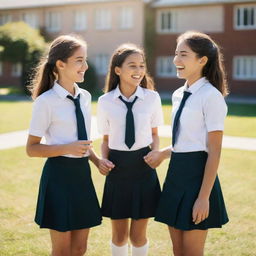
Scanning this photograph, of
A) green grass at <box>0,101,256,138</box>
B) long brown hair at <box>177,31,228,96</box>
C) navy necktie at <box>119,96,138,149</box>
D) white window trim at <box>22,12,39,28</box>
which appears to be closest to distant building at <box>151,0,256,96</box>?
green grass at <box>0,101,256,138</box>

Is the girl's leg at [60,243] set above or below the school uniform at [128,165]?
below

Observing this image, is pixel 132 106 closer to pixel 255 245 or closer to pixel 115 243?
pixel 115 243

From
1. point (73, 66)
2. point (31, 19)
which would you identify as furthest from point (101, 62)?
point (73, 66)

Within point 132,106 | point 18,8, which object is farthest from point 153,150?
point 18,8

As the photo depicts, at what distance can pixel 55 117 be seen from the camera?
11.3ft

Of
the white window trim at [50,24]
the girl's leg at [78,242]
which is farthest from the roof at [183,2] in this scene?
the girl's leg at [78,242]

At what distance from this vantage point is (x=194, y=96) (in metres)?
3.32

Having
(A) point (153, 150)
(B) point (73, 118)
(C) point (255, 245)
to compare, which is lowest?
(C) point (255, 245)

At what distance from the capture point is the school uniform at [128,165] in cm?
374

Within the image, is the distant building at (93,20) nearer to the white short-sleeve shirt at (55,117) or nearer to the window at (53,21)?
the window at (53,21)

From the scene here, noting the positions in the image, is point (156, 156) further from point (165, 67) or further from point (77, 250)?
point (165, 67)

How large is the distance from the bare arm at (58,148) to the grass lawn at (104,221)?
68.2 inches

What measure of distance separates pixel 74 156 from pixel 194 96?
0.95m

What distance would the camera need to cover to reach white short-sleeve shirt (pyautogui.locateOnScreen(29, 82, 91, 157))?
340cm
